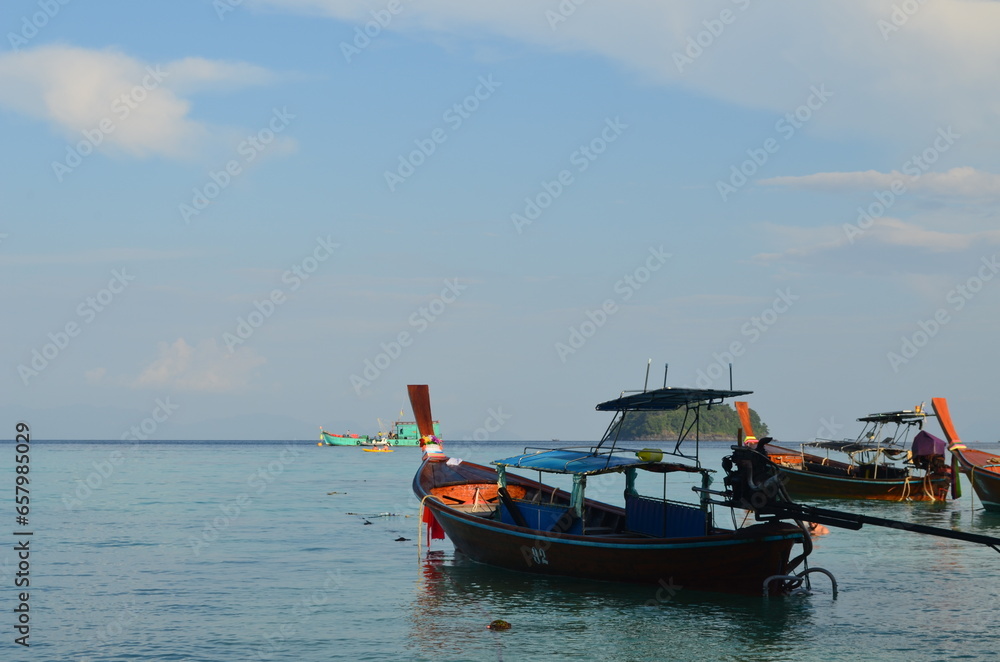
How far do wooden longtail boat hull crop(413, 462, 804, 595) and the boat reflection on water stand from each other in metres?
0.40

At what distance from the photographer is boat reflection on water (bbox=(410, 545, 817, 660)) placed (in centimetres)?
1728

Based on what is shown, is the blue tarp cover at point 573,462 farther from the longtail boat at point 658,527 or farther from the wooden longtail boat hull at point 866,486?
the wooden longtail boat hull at point 866,486

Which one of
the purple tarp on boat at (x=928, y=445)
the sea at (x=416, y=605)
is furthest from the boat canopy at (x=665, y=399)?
the purple tarp on boat at (x=928, y=445)

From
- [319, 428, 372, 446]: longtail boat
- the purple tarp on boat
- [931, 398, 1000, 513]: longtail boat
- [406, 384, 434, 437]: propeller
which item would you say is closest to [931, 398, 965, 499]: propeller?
[931, 398, 1000, 513]: longtail boat

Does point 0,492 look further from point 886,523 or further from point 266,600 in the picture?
point 886,523

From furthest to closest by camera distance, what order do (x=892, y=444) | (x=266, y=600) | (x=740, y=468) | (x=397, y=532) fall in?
1. (x=892, y=444)
2. (x=397, y=532)
3. (x=266, y=600)
4. (x=740, y=468)

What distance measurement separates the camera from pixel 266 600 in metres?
22.3

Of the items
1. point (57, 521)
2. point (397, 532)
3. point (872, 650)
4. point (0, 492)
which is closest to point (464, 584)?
point (872, 650)

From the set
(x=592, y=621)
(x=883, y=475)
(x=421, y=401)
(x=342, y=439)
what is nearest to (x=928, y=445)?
(x=883, y=475)

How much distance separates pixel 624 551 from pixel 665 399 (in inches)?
150

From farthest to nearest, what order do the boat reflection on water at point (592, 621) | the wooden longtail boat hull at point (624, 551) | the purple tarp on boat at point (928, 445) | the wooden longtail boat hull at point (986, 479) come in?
the purple tarp on boat at point (928, 445)
the wooden longtail boat hull at point (986, 479)
the wooden longtail boat hull at point (624, 551)
the boat reflection on water at point (592, 621)

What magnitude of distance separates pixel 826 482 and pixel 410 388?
89.3 feet

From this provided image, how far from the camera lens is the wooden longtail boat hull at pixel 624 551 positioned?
20062 mm

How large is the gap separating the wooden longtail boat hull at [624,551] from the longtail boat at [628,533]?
23mm
